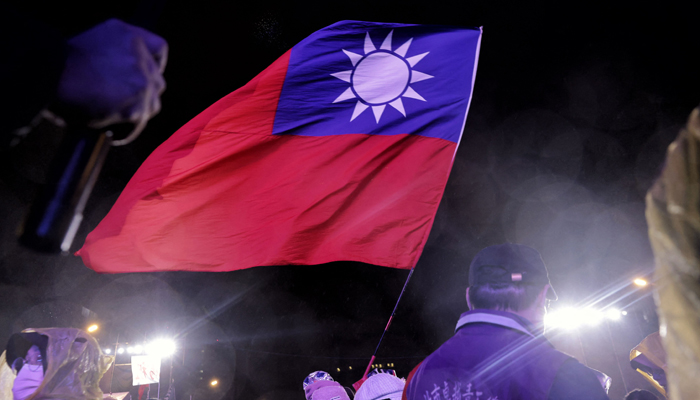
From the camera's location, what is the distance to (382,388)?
9.94 feet

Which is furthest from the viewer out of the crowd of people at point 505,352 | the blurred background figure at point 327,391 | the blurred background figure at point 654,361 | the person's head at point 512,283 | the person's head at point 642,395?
the blurred background figure at point 327,391

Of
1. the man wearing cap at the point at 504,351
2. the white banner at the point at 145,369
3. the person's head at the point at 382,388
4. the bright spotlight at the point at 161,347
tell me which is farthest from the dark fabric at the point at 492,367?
the bright spotlight at the point at 161,347

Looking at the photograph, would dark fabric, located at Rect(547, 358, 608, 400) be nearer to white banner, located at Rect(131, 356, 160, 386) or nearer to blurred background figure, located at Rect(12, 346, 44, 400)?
blurred background figure, located at Rect(12, 346, 44, 400)

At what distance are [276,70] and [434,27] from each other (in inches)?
73.8

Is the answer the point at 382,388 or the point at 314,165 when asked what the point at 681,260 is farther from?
the point at 314,165

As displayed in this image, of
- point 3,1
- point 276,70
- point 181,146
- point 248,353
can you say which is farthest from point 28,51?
point 248,353

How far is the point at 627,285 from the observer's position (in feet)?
47.8

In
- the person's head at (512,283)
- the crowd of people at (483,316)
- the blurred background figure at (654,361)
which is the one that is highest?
the blurred background figure at (654,361)

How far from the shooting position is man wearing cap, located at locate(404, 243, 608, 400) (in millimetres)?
1575

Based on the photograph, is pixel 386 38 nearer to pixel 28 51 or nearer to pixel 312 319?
pixel 28 51

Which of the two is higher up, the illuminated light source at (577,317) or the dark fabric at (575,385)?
the illuminated light source at (577,317)

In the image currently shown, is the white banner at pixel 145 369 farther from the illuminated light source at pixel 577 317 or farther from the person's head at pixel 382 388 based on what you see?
the illuminated light source at pixel 577 317

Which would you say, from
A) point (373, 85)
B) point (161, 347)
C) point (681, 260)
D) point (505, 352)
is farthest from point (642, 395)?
point (161, 347)

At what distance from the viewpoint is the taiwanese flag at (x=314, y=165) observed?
358 centimetres
